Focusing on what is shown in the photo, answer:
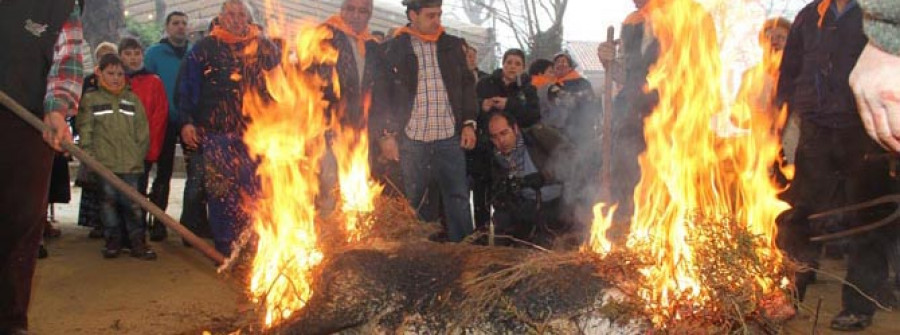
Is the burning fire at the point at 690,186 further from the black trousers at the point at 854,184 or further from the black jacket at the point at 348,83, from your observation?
the black jacket at the point at 348,83

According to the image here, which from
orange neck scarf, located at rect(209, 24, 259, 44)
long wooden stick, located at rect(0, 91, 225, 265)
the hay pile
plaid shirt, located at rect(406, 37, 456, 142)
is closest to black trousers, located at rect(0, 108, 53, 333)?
long wooden stick, located at rect(0, 91, 225, 265)

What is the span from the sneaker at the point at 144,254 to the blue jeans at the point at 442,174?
2.45 metres

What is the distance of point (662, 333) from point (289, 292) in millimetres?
1751

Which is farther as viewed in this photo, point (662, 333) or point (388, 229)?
point (388, 229)

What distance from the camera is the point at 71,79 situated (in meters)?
4.57

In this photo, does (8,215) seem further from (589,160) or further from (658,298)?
(589,160)

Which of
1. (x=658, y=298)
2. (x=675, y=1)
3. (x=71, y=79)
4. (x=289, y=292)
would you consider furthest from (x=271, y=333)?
(x=675, y=1)

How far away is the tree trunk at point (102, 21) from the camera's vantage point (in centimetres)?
1733

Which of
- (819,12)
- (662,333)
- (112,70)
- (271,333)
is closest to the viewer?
(662,333)

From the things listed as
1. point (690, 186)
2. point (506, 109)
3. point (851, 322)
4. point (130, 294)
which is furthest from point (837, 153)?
point (130, 294)

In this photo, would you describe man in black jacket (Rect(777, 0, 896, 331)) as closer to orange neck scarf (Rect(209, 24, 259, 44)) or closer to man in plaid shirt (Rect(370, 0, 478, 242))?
man in plaid shirt (Rect(370, 0, 478, 242))

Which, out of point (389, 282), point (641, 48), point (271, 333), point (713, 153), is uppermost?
point (641, 48)

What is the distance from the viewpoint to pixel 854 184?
208 inches

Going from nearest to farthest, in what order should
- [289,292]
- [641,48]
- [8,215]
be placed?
[289,292], [8,215], [641,48]
